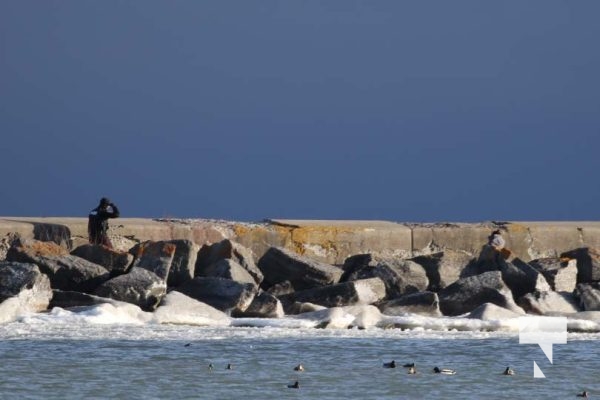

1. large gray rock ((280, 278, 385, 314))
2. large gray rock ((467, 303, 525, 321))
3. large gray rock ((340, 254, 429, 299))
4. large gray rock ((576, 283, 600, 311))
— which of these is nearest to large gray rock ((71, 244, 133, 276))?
large gray rock ((280, 278, 385, 314))

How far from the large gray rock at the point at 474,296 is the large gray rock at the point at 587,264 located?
6.16 feet

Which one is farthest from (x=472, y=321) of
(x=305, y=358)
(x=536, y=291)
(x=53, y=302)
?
(x=53, y=302)

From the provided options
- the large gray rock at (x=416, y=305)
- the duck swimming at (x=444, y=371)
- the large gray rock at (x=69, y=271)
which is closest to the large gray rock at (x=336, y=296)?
the large gray rock at (x=416, y=305)

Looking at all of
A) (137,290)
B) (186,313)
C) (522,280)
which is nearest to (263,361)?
(186,313)

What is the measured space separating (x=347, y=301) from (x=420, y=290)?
1.21 m

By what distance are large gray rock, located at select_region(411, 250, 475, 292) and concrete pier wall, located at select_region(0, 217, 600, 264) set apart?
105 cm

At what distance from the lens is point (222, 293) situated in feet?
45.2

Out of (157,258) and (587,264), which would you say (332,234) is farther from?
(157,258)

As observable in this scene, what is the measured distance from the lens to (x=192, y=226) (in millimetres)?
16484

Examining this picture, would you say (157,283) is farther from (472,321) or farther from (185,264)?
(472,321)

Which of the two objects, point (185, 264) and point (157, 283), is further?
point (185, 264)

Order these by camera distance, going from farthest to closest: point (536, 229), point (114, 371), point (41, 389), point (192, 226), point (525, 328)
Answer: point (536, 229)
point (192, 226)
point (525, 328)
point (114, 371)
point (41, 389)

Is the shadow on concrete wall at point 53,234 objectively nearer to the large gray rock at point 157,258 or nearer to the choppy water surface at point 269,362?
the large gray rock at point 157,258

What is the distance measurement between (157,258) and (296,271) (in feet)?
4.70
